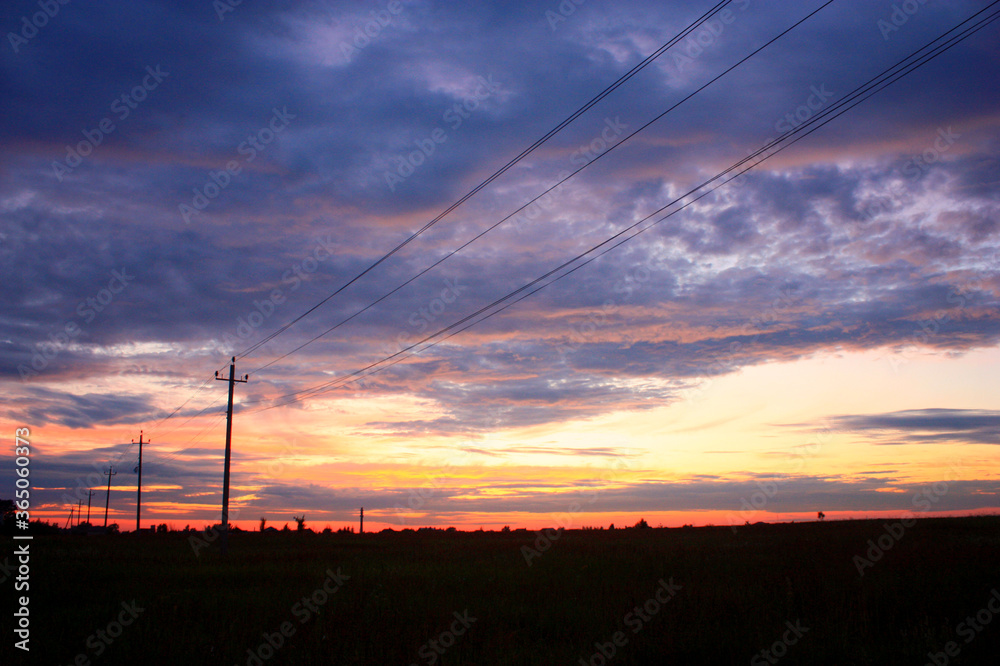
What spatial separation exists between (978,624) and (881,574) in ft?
20.7

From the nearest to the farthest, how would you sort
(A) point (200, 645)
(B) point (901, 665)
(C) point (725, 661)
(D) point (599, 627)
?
(B) point (901, 665), (C) point (725, 661), (A) point (200, 645), (D) point (599, 627)

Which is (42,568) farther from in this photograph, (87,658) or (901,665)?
(901,665)

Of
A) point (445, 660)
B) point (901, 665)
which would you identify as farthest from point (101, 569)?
point (901, 665)

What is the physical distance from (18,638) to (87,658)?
2.47m

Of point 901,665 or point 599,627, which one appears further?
point 599,627

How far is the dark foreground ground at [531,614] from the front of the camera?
425 inches

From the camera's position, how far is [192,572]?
23047mm

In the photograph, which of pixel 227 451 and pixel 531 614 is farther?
pixel 227 451

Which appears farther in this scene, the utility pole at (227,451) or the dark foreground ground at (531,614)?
the utility pole at (227,451)


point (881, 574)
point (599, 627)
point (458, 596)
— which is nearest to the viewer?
point (599, 627)

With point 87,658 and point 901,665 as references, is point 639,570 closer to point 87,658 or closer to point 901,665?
point 901,665

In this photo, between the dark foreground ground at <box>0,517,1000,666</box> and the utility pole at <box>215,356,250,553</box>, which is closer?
the dark foreground ground at <box>0,517,1000,666</box>

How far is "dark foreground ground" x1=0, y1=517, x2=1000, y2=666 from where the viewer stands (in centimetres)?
1079

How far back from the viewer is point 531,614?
47.0 ft
